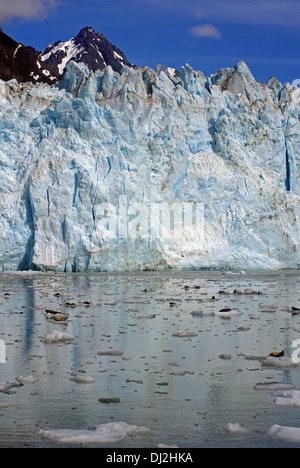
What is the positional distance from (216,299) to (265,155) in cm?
1513

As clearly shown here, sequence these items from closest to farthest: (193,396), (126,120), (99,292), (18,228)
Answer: (193,396) < (99,292) < (18,228) < (126,120)

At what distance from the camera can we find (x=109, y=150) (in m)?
22.7

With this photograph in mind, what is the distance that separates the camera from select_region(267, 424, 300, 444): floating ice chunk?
345cm

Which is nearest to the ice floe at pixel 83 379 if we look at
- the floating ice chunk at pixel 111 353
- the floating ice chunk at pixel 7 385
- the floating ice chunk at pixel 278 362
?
the floating ice chunk at pixel 7 385

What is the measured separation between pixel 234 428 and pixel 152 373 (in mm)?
1593

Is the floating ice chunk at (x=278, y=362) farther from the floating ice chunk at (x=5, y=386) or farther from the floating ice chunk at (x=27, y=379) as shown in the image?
the floating ice chunk at (x=5, y=386)

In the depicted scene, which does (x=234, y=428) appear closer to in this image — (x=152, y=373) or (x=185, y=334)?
(x=152, y=373)

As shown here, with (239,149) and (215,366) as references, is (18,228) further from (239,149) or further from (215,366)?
(215,366)

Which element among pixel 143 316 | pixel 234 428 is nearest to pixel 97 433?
pixel 234 428

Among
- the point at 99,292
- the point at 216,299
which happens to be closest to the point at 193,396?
the point at 216,299

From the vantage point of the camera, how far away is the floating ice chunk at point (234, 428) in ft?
11.8
